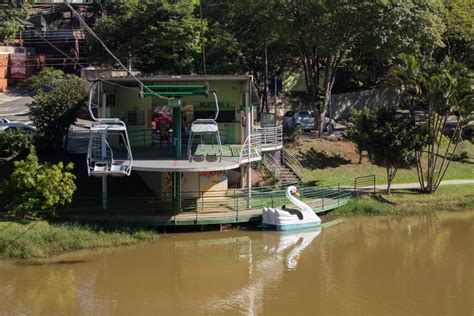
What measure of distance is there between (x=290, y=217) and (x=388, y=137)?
828 centimetres

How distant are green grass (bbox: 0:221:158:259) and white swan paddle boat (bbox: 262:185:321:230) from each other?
17.4ft

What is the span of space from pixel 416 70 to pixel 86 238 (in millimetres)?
19240

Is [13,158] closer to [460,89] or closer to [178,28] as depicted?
[178,28]

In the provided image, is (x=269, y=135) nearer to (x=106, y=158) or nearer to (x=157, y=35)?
(x=106, y=158)

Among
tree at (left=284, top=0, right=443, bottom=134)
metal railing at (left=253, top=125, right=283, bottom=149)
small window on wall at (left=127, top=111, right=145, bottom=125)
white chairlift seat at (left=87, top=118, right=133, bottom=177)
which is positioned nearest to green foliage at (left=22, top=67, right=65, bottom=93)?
tree at (left=284, top=0, right=443, bottom=134)

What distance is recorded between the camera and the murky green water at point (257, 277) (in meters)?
19.9

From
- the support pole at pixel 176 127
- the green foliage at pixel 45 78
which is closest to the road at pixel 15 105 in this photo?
the green foliage at pixel 45 78

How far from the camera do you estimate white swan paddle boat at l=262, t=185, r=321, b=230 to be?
29.4 m

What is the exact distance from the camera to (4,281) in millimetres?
21906

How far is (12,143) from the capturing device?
35125mm

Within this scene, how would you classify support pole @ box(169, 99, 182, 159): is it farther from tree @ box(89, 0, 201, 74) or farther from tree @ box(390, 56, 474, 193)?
tree @ box(89, 0, 201, 74)

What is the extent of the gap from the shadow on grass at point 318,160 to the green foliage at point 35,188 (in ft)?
57.6

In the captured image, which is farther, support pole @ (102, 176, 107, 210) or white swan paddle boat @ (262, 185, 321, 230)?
Result: white swan paddle boat @ (262, 185, 321, 230)

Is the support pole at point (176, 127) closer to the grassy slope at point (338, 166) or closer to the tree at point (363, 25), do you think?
the grassy slope at point (338, 166)
